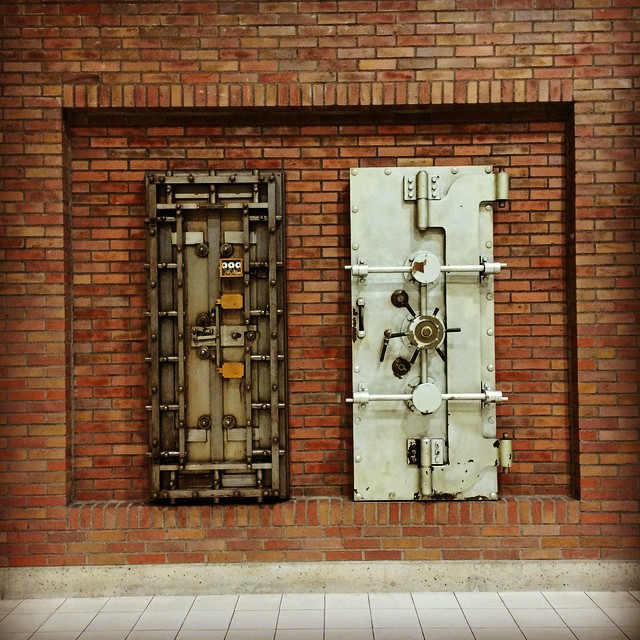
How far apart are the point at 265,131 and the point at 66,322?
67.0 inches

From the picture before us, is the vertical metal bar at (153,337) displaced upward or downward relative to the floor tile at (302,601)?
upward

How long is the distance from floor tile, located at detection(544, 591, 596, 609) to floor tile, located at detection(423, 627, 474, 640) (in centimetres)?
65

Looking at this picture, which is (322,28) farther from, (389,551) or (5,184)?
(389,551)

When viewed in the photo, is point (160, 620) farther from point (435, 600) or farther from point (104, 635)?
point (435, 600)

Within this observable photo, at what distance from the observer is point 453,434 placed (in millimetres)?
3797

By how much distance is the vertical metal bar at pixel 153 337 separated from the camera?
378 cm

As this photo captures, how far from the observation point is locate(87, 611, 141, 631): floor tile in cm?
339

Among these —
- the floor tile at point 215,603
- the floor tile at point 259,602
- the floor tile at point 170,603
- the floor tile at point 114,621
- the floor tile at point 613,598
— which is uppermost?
the floor tile at point 613,598

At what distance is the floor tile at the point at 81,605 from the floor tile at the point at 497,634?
7.06 feet

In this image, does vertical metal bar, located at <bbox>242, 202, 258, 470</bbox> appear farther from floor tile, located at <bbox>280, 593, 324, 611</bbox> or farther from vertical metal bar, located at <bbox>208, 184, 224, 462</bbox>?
floor tile, located at <bbox>280, 593, 324, 611</bbox>

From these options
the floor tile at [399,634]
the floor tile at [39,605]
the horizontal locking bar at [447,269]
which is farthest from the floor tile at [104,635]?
the horizontal locking bar at [447,269]

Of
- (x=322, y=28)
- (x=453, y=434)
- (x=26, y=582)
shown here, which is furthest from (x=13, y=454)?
(x=322, y=28)

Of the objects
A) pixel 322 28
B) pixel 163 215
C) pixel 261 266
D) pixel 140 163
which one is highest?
pixel 322 28

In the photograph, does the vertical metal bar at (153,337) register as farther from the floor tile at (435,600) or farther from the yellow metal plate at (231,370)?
the floor tile at (435,600)
